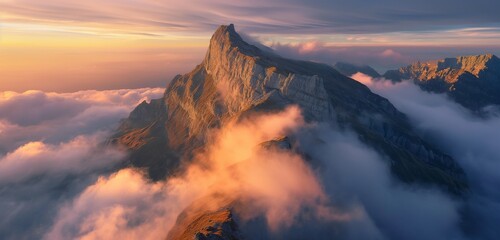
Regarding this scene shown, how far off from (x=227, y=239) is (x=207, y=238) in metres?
11.2

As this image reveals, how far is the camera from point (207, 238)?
195 meters

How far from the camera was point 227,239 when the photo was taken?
654 feet
